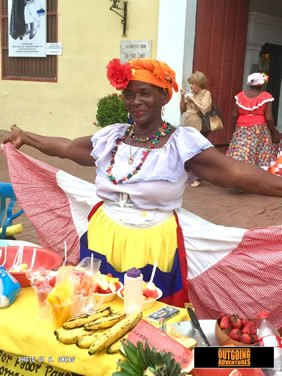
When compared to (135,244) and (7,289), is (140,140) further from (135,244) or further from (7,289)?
(7,289)

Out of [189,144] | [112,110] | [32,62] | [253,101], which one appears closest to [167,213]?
[189,144]

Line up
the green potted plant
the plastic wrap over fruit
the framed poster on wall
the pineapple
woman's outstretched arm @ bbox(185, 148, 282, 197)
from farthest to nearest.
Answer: the framed poster on wall
the green potted plant
woman's outstretched arm @ bbox(185, 148, 282, 197)
the plastic wrap over fruit
the pineapple

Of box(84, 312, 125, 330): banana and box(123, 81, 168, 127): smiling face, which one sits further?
box(123, 81, 168, 127): smiling face

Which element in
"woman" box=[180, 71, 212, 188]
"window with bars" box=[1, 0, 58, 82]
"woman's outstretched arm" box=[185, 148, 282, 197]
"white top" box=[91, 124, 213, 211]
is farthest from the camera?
"window with bars" box=[1, 0, 58, 82]

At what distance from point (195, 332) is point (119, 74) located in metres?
1.37

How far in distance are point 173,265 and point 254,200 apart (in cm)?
492

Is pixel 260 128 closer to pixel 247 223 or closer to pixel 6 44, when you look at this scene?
pixel 247 223

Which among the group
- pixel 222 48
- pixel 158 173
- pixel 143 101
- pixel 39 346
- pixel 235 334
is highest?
pixel 222 48

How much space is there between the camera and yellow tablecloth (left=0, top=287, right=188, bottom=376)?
5.81 feet

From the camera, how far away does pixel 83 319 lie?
195cm

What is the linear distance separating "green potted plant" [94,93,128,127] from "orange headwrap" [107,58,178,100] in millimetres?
6522

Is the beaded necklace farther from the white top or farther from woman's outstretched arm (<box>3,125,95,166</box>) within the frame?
woman's outstretched arm (<box>3,125,95,166</box>)

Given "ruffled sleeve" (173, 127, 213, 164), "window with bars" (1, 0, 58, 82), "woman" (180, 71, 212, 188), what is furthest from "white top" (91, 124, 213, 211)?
"window with bars" (1, 0, 58, 82)

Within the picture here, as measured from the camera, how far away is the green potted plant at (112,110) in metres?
9.12
